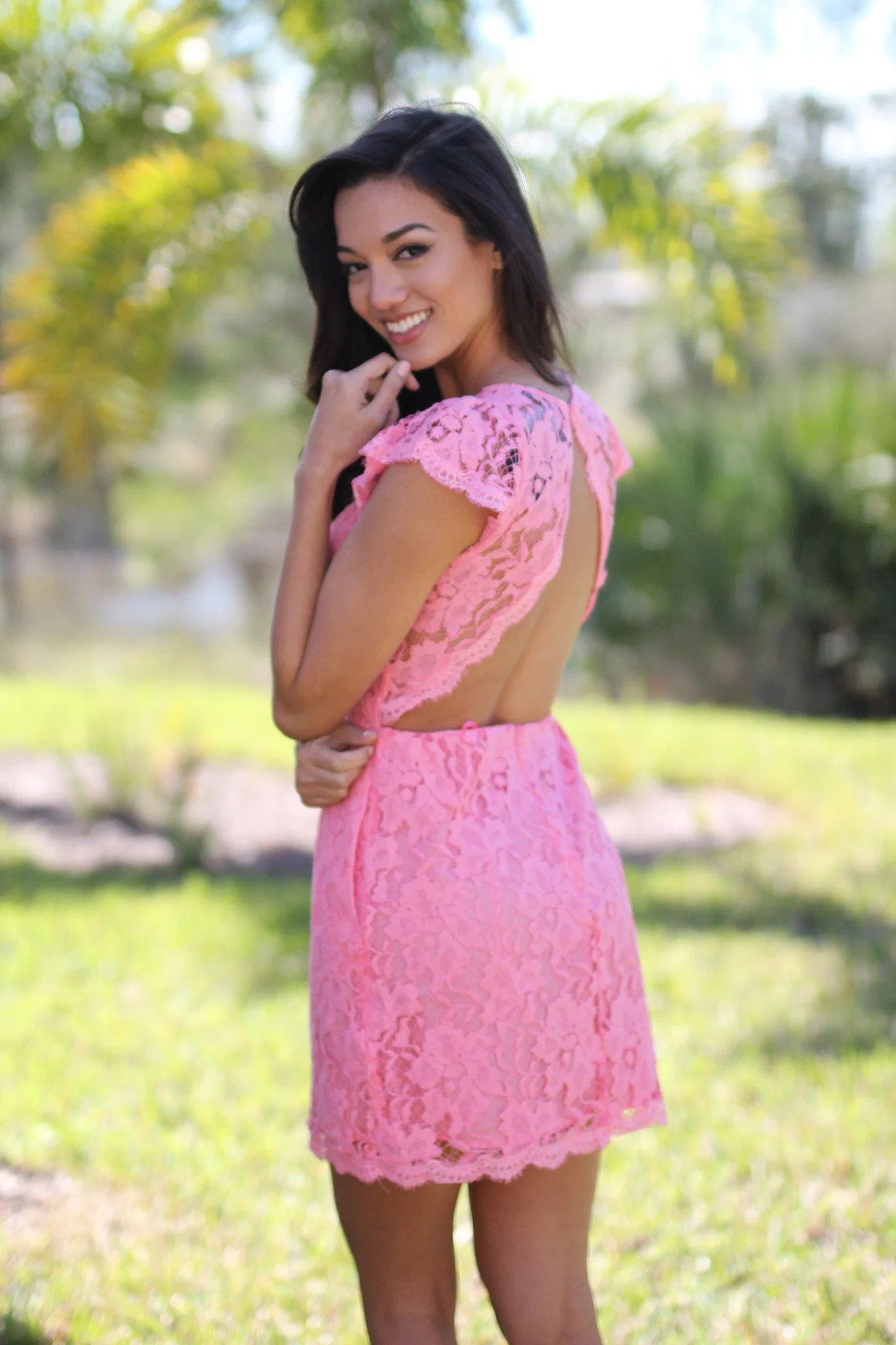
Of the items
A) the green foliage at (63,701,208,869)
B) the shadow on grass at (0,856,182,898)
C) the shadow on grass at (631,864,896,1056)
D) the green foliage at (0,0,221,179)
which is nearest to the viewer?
the shadow on grass at (631,864,896,1056)

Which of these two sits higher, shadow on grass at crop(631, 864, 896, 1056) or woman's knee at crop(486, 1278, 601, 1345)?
woman's knee at crop(486, 1278, 601, 1345)

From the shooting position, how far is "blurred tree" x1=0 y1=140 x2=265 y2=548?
7355mm

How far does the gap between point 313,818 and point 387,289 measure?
18.5 ft

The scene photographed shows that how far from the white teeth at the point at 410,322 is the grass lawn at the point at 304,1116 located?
198 cm

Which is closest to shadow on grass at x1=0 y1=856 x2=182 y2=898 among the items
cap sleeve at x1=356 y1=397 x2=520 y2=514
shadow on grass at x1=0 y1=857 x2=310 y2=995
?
shadow on grass at x1=0 y1=857 x2=310 y2=995

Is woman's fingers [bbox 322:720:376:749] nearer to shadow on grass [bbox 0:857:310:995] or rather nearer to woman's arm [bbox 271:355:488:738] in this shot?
woman's arm [bbox 271:355:488:738]

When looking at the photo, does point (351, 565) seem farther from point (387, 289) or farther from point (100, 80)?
point (100, 80)

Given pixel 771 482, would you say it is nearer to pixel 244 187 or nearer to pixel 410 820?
pixel 244 187

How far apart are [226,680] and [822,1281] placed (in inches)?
497

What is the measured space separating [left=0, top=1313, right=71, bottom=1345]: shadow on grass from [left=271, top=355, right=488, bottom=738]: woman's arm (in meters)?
1.45

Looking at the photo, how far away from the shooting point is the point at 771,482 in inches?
442

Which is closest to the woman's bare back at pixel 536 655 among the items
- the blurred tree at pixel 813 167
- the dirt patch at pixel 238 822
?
the dirt patch at pixel 238 822

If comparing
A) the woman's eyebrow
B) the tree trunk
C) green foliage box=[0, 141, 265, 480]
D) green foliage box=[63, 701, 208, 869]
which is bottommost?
the tree trunk

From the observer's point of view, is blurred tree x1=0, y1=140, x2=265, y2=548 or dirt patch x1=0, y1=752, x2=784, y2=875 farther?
blurred tree x1=0, y1=140, x2=265, y2=548
